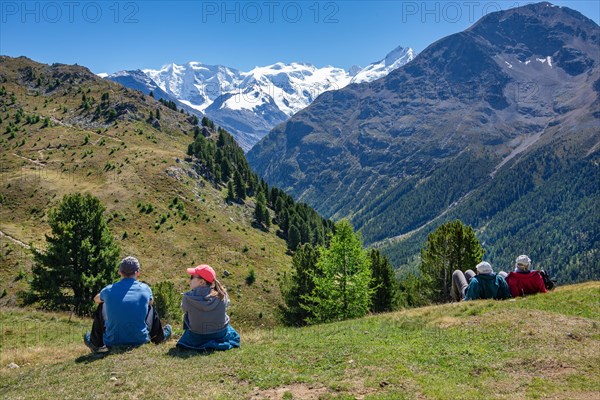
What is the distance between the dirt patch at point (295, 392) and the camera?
9450mm

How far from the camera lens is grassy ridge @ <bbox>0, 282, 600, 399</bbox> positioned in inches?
379

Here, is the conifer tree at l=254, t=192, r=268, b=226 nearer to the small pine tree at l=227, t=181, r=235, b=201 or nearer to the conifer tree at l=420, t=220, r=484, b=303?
the small pine tree at l=227, t=181, r=235, b=201

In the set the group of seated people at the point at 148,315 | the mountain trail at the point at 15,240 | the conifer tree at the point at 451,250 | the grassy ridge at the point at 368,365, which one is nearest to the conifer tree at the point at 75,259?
the grassy ridge at the point at 368,365

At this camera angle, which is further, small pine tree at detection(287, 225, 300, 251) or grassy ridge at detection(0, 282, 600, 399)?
small pine tree at detection(287, 225, 300, 251)

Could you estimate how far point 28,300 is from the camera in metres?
40.6

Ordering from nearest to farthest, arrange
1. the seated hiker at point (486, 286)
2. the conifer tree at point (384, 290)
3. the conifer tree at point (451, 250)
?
the seated hiker at point (486, 286) < the conifer tree at point (451, 250) < the conifer tree at point (384, 290)

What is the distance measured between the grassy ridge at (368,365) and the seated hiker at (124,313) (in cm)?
70

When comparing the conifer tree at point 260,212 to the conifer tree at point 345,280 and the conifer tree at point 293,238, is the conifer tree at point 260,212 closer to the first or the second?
the conifer tree at point 293,238

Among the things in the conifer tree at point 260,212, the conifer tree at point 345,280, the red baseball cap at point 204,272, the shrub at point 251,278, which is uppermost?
the conifer tree at point 260,212

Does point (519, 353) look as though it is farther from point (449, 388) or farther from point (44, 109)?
point (44, 109)

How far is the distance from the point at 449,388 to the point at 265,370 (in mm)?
5041

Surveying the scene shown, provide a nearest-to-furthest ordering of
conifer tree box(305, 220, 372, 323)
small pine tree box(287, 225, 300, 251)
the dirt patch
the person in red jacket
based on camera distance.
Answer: the dirt patch
the person in red jacket
conifer tree box(305, 220, 372, 323)
small pine tree box(287, 225, 300, 251)

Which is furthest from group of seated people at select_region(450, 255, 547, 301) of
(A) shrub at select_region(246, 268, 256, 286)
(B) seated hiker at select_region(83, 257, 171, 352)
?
(A) shrub at select_region(246, 268, 256, 286)

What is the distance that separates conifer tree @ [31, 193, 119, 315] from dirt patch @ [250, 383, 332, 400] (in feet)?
111
